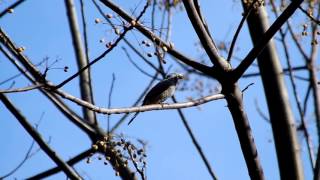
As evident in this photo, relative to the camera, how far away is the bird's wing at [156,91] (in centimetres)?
588

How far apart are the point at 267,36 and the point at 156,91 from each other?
9.53 ft

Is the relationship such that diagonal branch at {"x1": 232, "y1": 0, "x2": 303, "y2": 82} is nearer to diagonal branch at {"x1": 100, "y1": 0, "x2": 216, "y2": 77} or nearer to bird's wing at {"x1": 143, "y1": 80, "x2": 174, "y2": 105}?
diagonal branch at {"x1": 100, "y1": 0, "x2": 216, "y2": 77}

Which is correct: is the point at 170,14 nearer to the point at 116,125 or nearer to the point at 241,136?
the point at 116,125

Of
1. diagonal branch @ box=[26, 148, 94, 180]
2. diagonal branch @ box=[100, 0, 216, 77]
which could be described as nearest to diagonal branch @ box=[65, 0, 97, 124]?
diagonal branch @ box=[26, 148, 94, 180]

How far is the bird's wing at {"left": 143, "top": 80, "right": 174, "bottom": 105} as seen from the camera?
19.3 feet

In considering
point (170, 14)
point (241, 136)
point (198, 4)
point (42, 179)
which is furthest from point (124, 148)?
point (170, 14)

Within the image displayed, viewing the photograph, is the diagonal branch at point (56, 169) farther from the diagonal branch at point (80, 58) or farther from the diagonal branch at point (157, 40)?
the diagonal branch at point (157, 40)

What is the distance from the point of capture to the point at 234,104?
3432mm

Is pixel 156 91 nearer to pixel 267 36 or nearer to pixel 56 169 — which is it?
pixel 56 169

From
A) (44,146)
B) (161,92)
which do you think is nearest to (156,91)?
(161,92)

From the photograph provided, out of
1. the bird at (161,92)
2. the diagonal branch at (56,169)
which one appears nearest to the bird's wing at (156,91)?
the bird at (161,92)

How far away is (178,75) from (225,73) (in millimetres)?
3015

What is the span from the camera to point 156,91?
5938 millimetres

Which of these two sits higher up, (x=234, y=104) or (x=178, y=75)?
(x=178, y=75)
